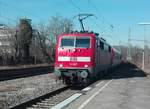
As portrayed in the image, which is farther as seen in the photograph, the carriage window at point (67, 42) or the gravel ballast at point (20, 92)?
the carriage window at point (67, 42)

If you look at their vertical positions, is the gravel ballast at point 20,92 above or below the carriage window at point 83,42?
below

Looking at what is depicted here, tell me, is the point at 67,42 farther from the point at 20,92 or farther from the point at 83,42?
the point at 20,92

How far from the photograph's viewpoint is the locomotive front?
74.1 feet

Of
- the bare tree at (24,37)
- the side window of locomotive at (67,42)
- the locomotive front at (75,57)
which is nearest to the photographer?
the locomotive front at (75,57)

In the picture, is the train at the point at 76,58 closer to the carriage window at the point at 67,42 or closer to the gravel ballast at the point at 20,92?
the carriage window at the point at 67,42

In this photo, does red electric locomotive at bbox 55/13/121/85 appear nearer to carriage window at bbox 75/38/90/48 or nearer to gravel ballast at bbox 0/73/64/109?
carriage window at bbox 75/38/90/48

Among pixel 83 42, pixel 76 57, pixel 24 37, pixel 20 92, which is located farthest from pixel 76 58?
pixel 24 37

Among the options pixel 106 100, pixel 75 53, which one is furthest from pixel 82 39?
pixel 106 100

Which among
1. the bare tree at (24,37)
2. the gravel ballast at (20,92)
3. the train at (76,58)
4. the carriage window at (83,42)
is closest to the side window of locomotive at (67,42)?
the train at (76,58)

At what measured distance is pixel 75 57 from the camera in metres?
22.9

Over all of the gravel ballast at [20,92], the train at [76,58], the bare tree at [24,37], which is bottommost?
the gravel ballast at [20,92]

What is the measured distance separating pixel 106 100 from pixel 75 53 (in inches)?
318

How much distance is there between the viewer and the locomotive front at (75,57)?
2258 centimetres

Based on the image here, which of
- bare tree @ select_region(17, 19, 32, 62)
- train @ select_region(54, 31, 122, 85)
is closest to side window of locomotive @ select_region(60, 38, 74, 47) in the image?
train @ select_region(54, 31, 122, 85)
